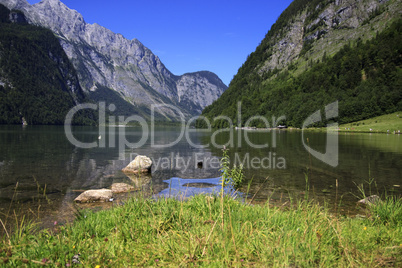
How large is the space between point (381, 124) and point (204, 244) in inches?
5524

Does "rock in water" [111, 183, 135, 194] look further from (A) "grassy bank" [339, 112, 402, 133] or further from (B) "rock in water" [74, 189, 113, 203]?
(A) "grassy bank" [339, 112, 402, 133]

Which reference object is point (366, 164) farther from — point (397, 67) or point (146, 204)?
point (397, 67)

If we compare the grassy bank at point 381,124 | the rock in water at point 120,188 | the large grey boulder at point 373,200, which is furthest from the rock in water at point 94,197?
the grassy bank at point 381,124

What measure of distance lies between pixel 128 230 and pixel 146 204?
1.30 meters

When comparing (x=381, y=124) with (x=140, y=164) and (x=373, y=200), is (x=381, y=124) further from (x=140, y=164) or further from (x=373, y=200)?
(x=373, y=200)

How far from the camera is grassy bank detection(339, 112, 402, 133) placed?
10734cm

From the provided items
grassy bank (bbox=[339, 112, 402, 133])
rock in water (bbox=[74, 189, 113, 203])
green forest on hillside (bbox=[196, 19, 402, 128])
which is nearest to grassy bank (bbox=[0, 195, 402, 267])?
rock in water (bbox=[74, 189, 113, 203])

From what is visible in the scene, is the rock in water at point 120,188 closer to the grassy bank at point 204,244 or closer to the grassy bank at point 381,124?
the grassy bank at point 204,244

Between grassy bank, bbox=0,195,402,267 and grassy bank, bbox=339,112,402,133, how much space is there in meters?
122

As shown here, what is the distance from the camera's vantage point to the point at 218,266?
16.0 feet

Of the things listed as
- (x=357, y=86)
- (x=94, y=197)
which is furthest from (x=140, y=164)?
(x=357, y=86)

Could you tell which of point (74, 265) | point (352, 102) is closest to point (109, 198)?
point (74, 265)

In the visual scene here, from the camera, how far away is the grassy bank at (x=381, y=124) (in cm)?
10734

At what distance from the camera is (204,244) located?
216 inches
